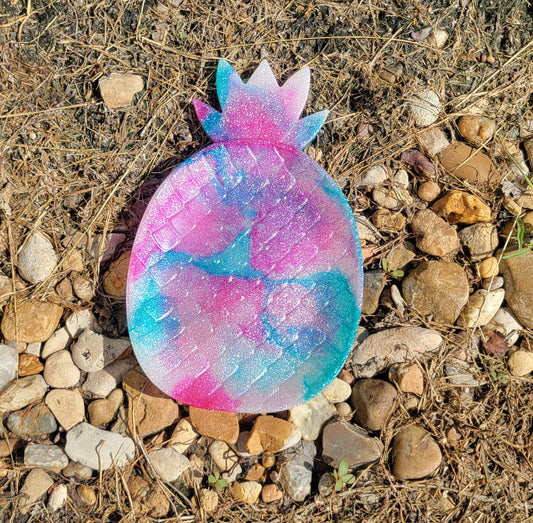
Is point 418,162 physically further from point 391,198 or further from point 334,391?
point 334,391

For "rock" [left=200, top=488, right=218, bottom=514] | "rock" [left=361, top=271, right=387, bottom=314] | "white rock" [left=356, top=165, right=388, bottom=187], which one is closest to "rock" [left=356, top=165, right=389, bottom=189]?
"white rock" [left=356, top=165, right=388, bottom=187]

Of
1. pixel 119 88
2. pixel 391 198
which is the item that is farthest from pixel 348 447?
pixel 119 88

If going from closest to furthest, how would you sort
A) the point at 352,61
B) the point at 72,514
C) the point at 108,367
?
1. the point at 72,514
2. the point at 108,367
3. the point at 352,61

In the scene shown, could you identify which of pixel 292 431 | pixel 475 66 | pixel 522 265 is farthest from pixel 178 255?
pixel 475 66

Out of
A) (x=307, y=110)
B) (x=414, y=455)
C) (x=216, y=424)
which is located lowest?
(x=414, y=455)

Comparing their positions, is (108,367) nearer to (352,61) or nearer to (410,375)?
(410,375)

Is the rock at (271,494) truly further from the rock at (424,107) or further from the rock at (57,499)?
the rock at (424,107)
